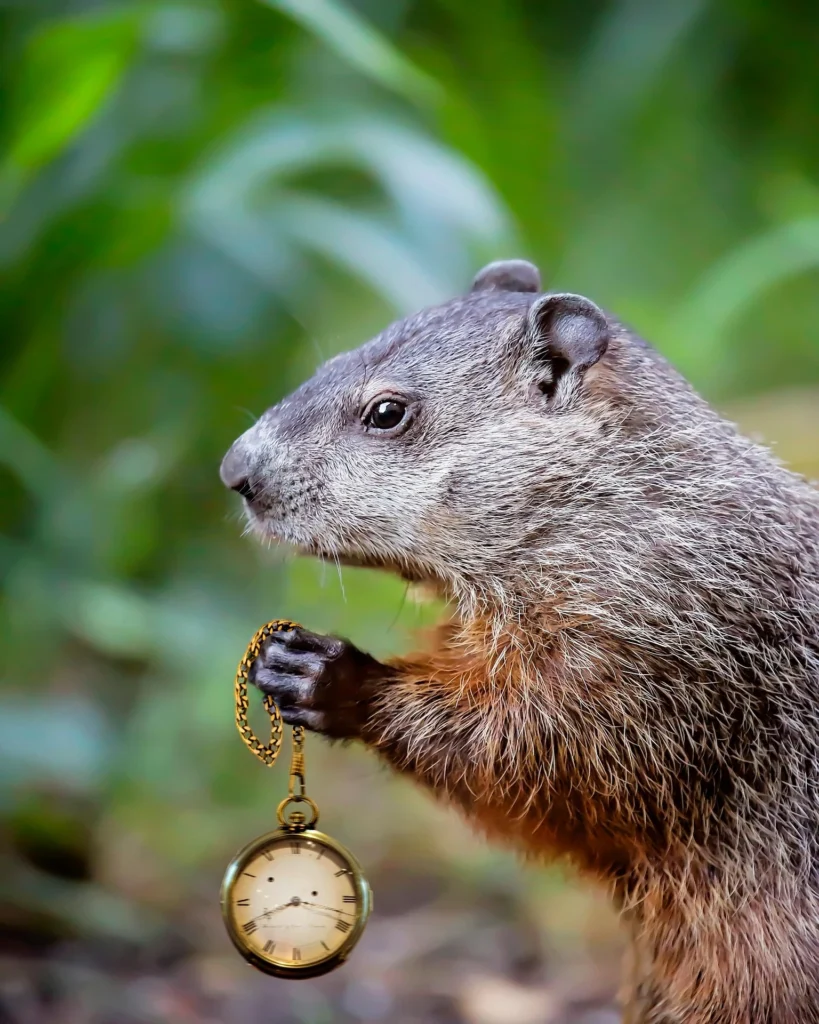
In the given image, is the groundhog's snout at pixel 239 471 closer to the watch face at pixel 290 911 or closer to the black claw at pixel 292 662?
the black claw at pixel 292 662

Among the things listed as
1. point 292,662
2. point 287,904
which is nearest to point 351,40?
point 292,662

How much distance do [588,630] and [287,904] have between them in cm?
53

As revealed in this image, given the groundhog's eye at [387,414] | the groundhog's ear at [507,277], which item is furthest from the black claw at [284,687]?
the groundhog's ear at [507,277]

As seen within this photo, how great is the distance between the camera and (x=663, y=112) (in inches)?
128

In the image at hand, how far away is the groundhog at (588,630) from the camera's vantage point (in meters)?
1.33

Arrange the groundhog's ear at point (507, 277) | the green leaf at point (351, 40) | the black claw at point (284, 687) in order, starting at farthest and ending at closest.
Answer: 1. the green leaf at point (351, 40)
2. the groundhog's ear at point (507, 277)
3. the black claw at point (284, 687)

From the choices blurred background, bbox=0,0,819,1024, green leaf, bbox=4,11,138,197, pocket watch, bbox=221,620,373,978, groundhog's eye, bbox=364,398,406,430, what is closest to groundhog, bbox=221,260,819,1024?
groundhog's eye, bbox=364,398,406,430

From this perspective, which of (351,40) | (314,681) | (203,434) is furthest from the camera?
(203,434)

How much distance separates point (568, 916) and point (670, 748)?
48.9 inches

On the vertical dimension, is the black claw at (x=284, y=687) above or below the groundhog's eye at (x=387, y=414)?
below

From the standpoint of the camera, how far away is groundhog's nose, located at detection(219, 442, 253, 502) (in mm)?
1390

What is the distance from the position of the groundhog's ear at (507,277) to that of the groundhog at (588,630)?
240 millimetres

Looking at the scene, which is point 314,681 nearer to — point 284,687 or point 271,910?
point 284,687

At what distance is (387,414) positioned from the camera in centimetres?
142
